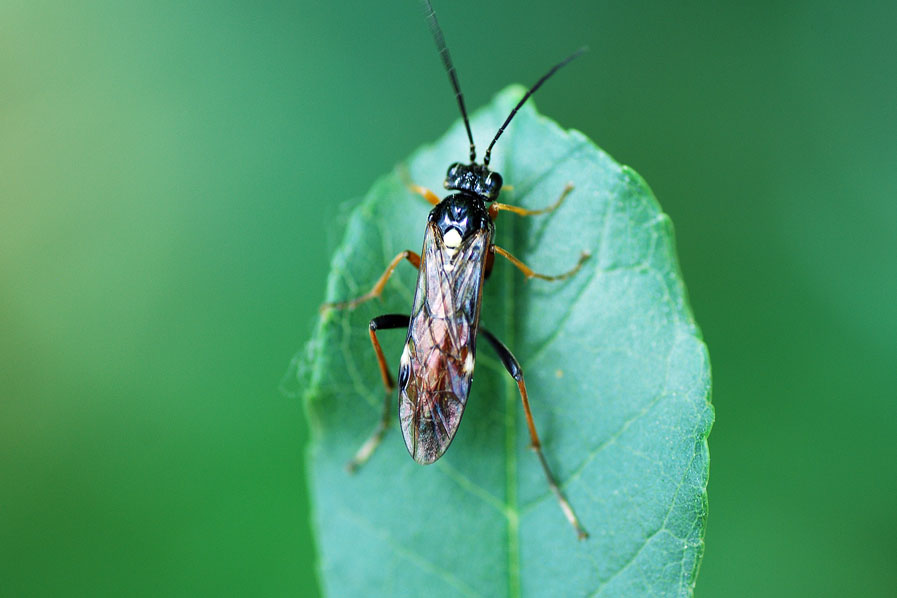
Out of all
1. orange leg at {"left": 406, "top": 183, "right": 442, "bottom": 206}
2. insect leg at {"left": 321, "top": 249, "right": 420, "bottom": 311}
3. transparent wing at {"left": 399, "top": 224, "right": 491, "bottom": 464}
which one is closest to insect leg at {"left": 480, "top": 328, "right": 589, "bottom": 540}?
transparent wing at {"left": 399, "top": 224, "right": 491, "bottom": 464}

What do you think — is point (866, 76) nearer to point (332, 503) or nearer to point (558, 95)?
point (558, 95)

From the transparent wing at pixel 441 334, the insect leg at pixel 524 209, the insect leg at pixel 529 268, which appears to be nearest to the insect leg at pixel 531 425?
the transparent wing at pixel 441 334

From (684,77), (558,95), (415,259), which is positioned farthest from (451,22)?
(415,259)

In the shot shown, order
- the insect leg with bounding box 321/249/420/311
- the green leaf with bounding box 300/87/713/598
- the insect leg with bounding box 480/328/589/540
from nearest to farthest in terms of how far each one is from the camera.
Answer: the green leaf with bounding box 300/87/713/598 → the insect leg with bounding box 480/328/589/540 → the insect leg with bounding box 321/249/420/311

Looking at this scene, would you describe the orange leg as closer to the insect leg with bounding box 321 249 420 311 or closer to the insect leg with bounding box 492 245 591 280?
the insect leg with bounding box 321 249 420 311

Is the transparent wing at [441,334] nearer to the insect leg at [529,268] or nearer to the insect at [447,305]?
the insect at [447,305]

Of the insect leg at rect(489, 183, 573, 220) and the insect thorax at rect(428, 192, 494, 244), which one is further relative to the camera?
the insect thorax at rect(428, 192, 494, 244)
